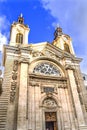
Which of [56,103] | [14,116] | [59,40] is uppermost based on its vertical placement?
[59,40]

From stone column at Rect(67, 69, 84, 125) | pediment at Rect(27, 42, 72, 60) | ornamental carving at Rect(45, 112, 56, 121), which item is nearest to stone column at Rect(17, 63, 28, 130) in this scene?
ornamental carving at Rect(45, 112, 56, 121)

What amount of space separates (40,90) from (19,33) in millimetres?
9885

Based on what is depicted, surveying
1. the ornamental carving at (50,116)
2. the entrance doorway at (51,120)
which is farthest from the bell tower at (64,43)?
the entrance doorway at (51,120)

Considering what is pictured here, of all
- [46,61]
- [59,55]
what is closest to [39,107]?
[46,61]

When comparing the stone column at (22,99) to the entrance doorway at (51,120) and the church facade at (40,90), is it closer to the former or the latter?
the church facade at (40,90)

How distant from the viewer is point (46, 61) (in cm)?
1711

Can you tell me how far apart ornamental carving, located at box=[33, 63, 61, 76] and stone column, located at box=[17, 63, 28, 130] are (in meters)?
1.84

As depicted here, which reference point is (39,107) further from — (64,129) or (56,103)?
(64,129)

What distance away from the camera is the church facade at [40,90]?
38.2 feet

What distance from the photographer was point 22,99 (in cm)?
1211

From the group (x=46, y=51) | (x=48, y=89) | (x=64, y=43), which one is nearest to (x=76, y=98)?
(x=48, y=89)

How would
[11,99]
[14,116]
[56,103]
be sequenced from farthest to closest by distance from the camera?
[56,103] → [11,99] → [14,116]

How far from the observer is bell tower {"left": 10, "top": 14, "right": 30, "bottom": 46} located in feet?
59.2

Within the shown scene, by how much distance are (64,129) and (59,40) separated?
1435 centimetres
